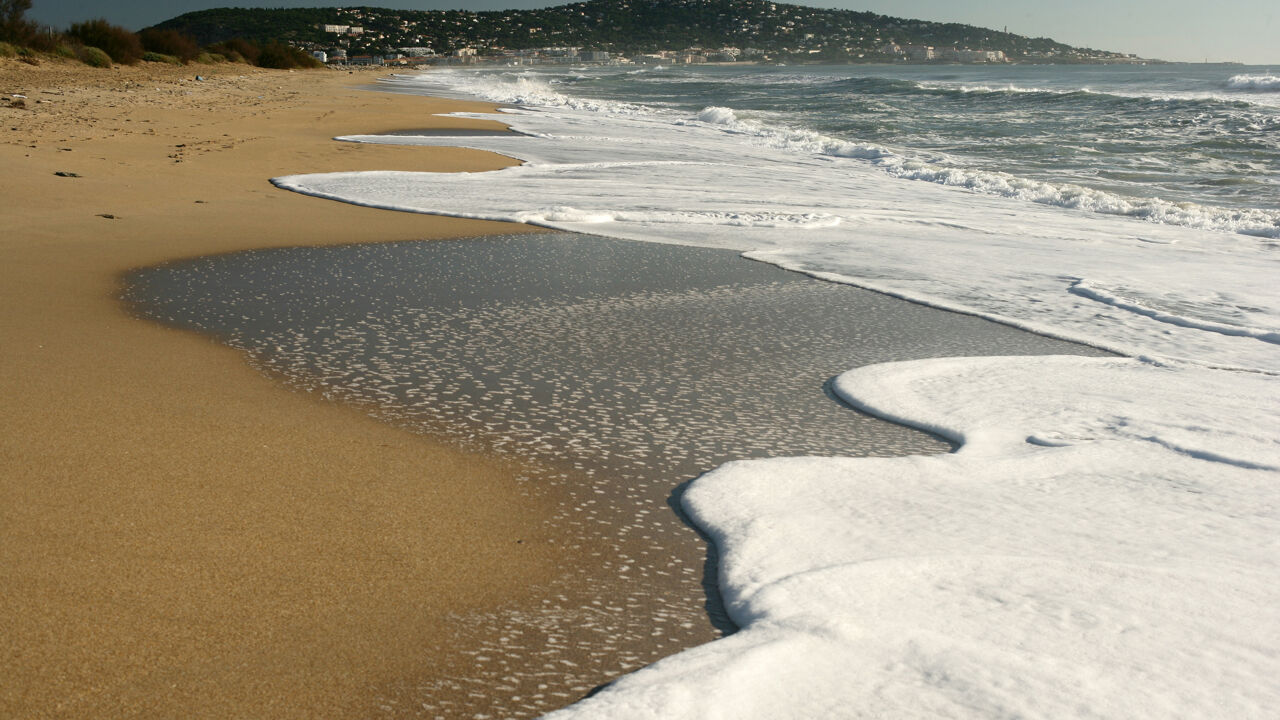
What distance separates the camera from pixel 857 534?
2299 millimetres

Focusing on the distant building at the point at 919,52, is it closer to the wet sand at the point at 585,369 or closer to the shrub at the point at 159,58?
the shrub at the point at 159,58

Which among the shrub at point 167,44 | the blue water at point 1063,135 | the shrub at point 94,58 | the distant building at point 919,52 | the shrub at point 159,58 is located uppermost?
the distant building at point 919,52

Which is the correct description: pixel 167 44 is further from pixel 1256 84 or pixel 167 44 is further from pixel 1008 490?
pixel 1008 490

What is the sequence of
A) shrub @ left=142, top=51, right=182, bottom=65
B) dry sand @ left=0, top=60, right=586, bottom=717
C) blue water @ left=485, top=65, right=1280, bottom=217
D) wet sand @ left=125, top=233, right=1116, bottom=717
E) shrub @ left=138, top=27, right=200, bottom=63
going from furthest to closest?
shrub @ left=138, top=27, right=200, bottom=63 < shrub @ left=142, top=51, right=182, bottom=65 < blue water @ left=485, top=65, right=1280, bottom=217 < wet sand @ left=125, top=233, right=1116, bottom=717 < dry sand @ left=0, top=60, right=586, bottom=717

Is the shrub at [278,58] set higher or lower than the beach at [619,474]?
higher

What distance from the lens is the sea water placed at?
1730 mm

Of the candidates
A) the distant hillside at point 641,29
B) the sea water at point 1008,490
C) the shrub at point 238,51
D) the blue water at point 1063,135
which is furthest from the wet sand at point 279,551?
the distant hillside at point 641,29

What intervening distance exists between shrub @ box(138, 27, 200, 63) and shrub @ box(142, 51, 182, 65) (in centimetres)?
102

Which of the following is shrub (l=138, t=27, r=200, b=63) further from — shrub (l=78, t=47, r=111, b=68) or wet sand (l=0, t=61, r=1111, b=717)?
wet sand (l=0, t=61, r=1111, b=717)

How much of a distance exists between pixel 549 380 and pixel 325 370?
29.6 inches

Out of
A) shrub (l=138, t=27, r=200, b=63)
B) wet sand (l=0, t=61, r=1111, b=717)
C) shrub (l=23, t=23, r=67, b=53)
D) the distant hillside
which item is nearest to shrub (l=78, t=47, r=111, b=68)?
shrub (l=23, t=23, r=67, b=53)

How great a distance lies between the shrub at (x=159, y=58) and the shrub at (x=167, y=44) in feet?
3.34

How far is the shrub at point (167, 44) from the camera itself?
3325 centimetres

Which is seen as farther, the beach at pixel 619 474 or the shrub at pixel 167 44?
the shrub at pixel 167 44
